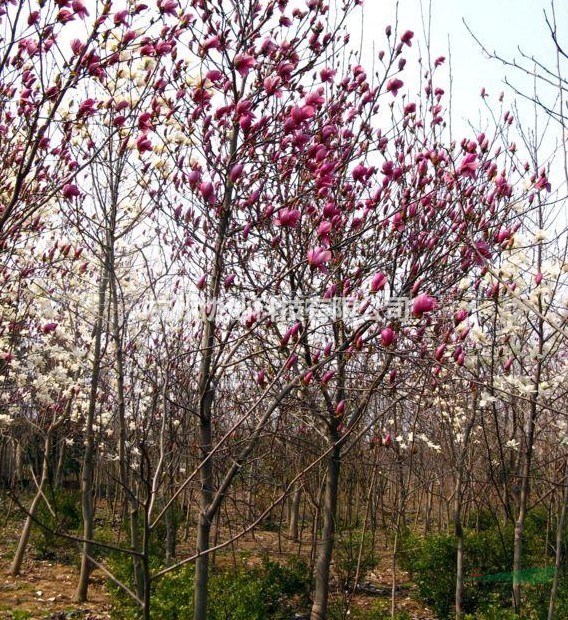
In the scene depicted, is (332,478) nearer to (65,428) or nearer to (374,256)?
(374,256)

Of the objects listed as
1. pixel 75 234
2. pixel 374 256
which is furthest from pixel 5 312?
pixel 374 256

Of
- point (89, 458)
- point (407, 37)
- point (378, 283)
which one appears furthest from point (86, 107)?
point (89, 458)

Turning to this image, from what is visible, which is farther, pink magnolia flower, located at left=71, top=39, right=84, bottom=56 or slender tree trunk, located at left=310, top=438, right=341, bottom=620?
slender tree trunk, located at left=310, top=438, right=341, bottom=620

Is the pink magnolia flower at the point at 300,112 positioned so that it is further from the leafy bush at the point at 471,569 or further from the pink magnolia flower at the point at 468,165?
the leafy bush at the point at 471,569

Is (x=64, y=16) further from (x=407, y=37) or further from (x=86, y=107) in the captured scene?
(x=407, y=37)

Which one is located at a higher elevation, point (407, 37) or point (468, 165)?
point (407, 37)

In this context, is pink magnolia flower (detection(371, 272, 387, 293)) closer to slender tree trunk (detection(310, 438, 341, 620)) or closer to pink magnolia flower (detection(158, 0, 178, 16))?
pink magnolia flower (detection(158, 0, 178, 16))

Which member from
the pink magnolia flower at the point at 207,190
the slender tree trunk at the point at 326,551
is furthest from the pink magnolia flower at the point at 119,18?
the slender tree trunk at the point at 326,551

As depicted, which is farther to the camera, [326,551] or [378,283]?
[326,551]

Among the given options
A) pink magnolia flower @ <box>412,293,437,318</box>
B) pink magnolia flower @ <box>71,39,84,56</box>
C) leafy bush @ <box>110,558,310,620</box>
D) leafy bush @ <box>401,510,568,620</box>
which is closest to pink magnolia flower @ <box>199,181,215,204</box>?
pink magnolia flower @ <box>71,39,84,56</box>

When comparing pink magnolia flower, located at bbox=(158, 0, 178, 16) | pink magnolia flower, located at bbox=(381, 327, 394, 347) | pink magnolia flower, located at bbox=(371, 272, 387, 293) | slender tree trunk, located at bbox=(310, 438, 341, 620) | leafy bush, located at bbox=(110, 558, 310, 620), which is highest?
pink magnolia flower, located at bbox=(158, 0, 178, 16)

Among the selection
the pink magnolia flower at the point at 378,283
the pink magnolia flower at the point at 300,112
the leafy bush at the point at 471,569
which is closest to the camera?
the pink magnolia flower at the point at 378,283

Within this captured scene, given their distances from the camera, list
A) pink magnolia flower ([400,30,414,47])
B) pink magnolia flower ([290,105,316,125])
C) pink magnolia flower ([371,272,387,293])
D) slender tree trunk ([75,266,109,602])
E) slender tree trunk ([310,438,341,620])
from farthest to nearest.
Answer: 1. slender tree trunk ([75,266,109,602])
2. slender tree trunk ([310,438,341,620])
3. pink magnolia flower ([400,30,414,47])
4. pink magnolia flower ([290,105,316,125])
5. pink magnolia flower ([371,272,387,293])

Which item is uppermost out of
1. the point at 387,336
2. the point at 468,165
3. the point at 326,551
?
the point at 468,165
